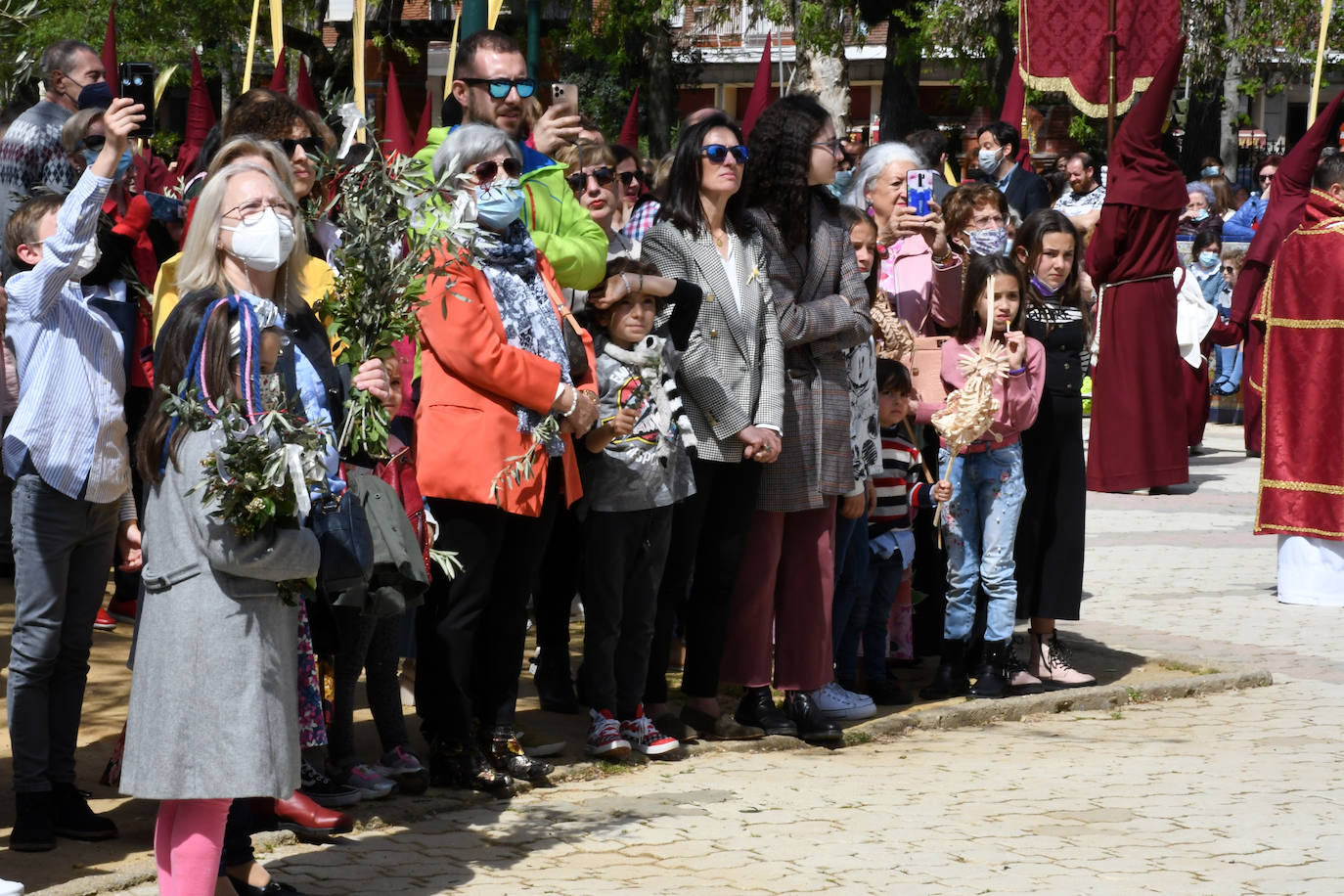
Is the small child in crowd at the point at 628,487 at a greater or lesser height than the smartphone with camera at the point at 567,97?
lesser

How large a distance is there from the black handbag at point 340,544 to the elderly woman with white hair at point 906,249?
3905mm

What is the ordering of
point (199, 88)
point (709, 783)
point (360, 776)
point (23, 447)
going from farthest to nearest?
point (199, 88) < point (709, 783) < point (360, 776) < point (23, 447)

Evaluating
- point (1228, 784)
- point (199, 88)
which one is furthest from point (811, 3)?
point (1228, 784)

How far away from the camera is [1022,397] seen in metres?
7.52

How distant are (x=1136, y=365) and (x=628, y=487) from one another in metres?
6.43

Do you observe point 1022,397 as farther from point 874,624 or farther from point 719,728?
point 719,728

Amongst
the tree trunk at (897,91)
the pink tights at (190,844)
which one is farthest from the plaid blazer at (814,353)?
the tree trunk at (897,91)

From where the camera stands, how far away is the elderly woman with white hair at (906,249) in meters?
8.04

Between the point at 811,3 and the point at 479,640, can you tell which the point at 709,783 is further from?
the point at 811,3

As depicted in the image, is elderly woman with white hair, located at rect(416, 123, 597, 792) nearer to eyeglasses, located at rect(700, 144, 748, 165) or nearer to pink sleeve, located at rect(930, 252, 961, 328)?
eyeglasses, located at rect(700, 144, 748, 165)

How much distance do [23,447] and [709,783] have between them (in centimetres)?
252

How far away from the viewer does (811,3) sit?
24.3m

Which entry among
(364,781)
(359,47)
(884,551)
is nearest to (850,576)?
(884,551)

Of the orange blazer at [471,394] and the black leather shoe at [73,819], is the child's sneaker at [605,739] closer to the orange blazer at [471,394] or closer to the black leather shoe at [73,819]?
the orange blazer at [471,394]
